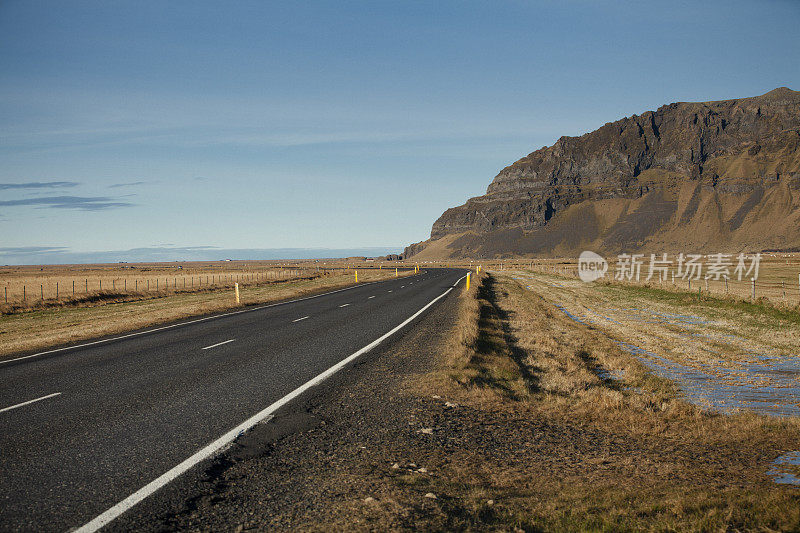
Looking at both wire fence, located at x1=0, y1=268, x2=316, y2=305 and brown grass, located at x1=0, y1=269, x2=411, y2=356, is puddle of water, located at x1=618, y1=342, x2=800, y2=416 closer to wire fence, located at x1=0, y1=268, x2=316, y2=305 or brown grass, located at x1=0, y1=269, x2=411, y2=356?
brown grass, located at x1=0, y1=269, x2=411, y2=356

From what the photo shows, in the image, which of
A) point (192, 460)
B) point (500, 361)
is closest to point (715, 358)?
point (500, 361)

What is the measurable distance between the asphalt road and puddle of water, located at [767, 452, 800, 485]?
238 inches

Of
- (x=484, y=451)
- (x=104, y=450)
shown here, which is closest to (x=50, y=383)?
(x=104, y=450)

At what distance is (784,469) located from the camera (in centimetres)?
572

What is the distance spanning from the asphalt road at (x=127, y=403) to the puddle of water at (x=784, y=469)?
605 centimetres

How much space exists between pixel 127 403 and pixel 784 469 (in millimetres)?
8416

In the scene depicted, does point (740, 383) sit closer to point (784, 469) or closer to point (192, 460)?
point (784, 469)

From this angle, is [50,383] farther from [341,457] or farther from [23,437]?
[341,457]

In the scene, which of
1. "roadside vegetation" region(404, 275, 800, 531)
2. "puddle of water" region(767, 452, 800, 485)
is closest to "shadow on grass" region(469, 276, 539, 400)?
"roadside vegetation" region(404, 275, 800, 531)

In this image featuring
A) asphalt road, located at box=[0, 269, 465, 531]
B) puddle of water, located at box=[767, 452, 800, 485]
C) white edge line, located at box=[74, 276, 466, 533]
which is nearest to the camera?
white edge line, located at box=[74, 276, 466, 533]

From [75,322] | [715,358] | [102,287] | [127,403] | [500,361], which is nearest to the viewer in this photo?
[127,403]

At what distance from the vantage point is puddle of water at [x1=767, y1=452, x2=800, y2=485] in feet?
17.6

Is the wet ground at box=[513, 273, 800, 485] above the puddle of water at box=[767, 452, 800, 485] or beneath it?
beneath

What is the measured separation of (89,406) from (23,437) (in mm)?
1439
